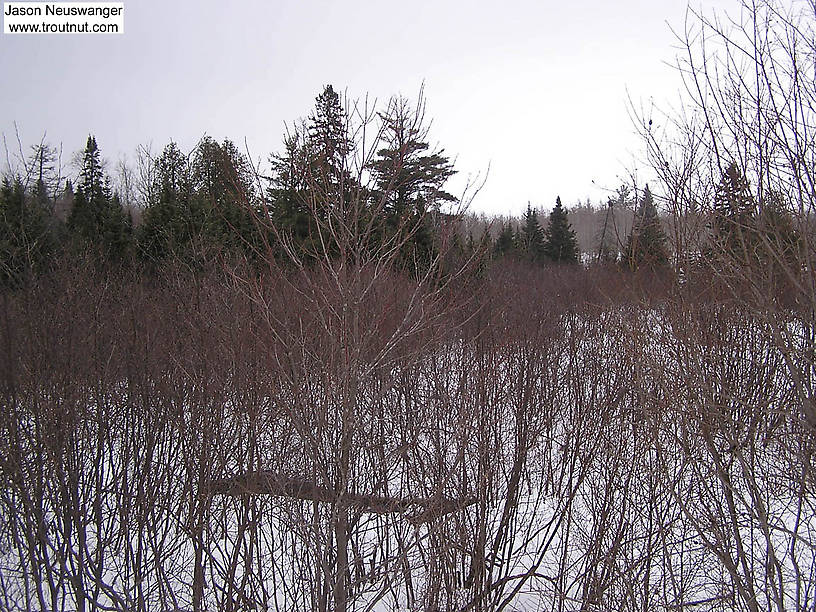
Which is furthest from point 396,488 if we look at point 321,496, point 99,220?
point 99,220

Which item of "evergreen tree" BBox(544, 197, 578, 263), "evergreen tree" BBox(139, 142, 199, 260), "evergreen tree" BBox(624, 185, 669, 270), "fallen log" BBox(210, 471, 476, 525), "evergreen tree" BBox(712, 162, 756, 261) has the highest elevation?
"evergreen tree" BBox(544, 197, 578, 263)

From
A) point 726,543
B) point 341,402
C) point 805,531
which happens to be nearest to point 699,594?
point 805,531

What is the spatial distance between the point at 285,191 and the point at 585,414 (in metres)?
4.41

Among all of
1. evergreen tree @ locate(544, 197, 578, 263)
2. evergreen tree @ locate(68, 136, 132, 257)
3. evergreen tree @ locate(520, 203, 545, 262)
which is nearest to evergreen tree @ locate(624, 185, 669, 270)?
evergreen tree @ locate(68, 136, 132, 257)

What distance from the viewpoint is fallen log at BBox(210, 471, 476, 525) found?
15.1 feet

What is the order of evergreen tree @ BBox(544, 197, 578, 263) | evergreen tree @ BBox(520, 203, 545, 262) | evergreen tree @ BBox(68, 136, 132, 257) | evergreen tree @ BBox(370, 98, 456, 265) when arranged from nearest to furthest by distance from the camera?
evergreen tree @ BBox(370, 98, 456, 265) → evergreen tree @ BBox(68, 136, 132, 257) → evergreen tree @ BBox(520, 203, 545, 262) → evergreen tree @ BBox(544, 197, 578, 263)

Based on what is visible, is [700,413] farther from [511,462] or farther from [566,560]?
[511,462]

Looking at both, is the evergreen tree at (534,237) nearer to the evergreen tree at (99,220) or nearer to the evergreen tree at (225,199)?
the evergreen tree at (225,199)

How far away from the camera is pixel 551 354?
29.3 feet

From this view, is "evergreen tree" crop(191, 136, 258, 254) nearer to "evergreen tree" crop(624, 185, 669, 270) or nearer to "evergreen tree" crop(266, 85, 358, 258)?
"evergreen tree" crop(266, 85, 358, 258)

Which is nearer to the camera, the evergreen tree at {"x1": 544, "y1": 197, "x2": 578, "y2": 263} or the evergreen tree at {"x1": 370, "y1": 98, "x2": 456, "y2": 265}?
the evergreen tree at {"x1": 370, "y1": 98, "x2": 456, "y2": 265}

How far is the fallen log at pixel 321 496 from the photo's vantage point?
181 inches

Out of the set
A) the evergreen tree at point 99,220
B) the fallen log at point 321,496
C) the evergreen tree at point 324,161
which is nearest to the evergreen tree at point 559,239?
the evergreen tree at point 99,220

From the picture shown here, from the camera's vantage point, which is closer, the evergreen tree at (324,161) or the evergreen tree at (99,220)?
the evergreen tree at (324,161)
